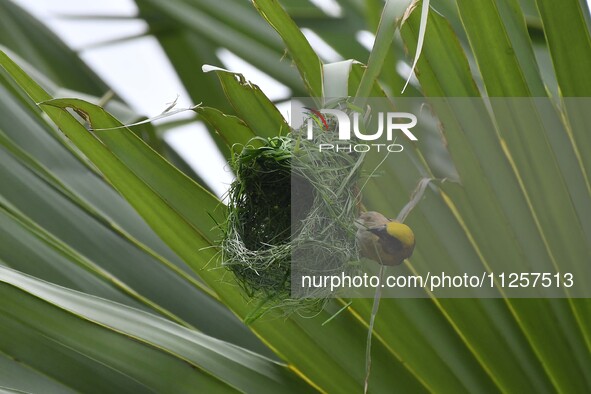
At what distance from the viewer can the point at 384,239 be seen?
55 cm

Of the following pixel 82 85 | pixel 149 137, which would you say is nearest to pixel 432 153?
pixel 149 137

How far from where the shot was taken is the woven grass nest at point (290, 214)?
21.9 inches

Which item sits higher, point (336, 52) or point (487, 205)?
point (336, 52)

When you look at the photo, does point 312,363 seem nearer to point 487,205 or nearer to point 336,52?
point 487,205

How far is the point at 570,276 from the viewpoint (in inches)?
29.2

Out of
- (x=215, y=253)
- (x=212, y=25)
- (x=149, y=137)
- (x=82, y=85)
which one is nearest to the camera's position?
(x=215, y=253)

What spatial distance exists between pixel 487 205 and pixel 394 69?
138 mm

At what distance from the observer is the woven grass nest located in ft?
1.82

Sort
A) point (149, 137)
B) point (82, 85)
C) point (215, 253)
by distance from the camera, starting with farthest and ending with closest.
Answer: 1. point (82, 85)
2. point (149, 137)
3. point (215, 253)

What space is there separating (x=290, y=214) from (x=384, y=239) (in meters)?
0.07

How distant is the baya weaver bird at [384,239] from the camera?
0.55m

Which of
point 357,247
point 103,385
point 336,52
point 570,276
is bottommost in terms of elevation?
point 103,385

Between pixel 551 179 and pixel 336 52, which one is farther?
pixel 336 52

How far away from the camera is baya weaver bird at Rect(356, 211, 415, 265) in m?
0.55
